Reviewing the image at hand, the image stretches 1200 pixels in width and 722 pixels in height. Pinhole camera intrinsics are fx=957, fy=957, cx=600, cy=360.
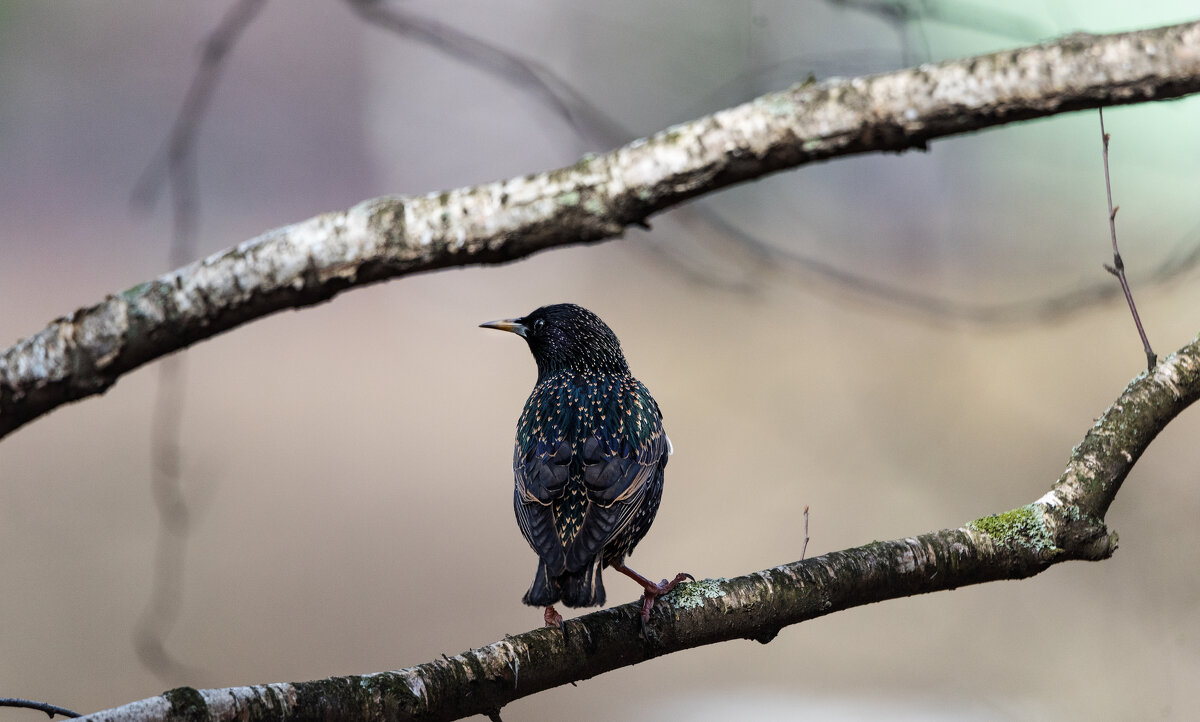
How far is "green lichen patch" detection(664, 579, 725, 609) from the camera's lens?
1.52m

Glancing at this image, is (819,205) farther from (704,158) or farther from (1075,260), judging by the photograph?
(704,158)

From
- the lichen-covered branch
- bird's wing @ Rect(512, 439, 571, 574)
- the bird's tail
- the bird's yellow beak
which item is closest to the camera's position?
the lichen-covered branch

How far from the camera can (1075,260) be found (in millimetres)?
4262

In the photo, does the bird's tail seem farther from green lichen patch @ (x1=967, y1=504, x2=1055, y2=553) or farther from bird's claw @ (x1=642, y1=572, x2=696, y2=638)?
green lichen patch @ (x1=967, y1=504, x2=1055, y2=553)

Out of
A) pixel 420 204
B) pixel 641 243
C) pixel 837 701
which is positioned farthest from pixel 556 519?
pixel 641 243

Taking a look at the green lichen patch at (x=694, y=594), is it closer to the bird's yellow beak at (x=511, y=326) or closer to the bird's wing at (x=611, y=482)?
the bird's wing at (x=611, y=482)

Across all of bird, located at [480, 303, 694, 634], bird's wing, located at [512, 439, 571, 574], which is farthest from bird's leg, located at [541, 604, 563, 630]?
bird's wing, located at [512, 439, 571, 574]

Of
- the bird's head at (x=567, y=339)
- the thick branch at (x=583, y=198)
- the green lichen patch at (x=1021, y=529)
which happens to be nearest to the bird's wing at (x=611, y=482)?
the bird's head at (x=567, y=339)

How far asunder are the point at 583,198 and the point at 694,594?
2.72 ft

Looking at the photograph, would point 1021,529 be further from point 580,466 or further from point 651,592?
point 580,466

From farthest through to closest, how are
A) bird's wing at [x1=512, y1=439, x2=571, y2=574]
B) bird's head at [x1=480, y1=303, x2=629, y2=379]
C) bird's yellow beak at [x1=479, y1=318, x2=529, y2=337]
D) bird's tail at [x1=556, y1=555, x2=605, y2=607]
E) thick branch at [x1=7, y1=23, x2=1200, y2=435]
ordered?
1. bird's head at [x1=480, y1=303, x2=629, y2=379]
2. bird's yellow beak at [x1=479, y1=318, x2=529, y2=337]
3. bird's wing at [x1=512, y1=439, x2=571, y2=574]
4. bird's tail at [x1=556, y1=555, x2=605, y2=607]
5. thick branch at [x1=7, y1=23, x2=1200, y2=435]

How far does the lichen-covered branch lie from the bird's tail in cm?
4

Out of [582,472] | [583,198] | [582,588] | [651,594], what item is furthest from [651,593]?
[583,198]

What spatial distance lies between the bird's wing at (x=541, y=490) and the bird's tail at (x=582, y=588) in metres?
0.03
